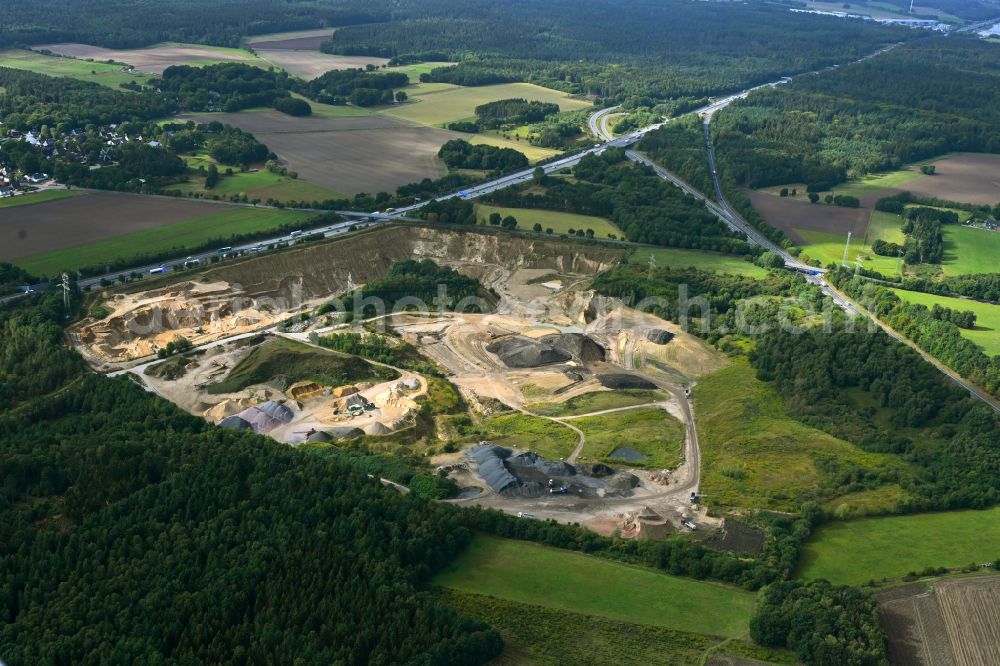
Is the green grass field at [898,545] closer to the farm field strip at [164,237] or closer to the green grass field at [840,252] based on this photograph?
the green grass field at [840,252]

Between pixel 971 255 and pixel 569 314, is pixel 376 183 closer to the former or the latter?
pixel 569 314

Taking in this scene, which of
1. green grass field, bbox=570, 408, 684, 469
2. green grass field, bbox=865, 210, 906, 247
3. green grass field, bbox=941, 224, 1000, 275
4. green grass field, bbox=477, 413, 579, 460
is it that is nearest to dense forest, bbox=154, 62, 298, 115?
green grass field, bbox=865, 210, 906, 247

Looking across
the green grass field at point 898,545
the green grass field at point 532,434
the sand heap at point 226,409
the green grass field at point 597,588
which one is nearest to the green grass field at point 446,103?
the sand heap at point 226,409

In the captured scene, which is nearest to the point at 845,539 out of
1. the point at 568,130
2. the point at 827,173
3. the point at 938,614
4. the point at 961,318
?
the point at 938,614

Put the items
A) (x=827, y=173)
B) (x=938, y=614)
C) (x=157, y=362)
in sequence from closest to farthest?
(x=938, y=614) < (x=157, y=362) < (x=827, y=173)

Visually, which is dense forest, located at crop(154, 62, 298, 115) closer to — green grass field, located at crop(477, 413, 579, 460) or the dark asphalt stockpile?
green grass field, located at crop(477, 413, 579, 460)

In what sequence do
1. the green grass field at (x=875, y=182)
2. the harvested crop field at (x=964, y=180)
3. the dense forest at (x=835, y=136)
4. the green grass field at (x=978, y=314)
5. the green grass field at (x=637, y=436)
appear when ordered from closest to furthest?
the green grass field at (x=637, y=436)
the green grass field at (x=978, y=314)
the harvested crop field at (x=964, y=180)
the green grass field at (x=875, y=182)
the dense forest at (x=835, y=136)

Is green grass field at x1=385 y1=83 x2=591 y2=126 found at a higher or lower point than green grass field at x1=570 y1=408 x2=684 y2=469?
higher
